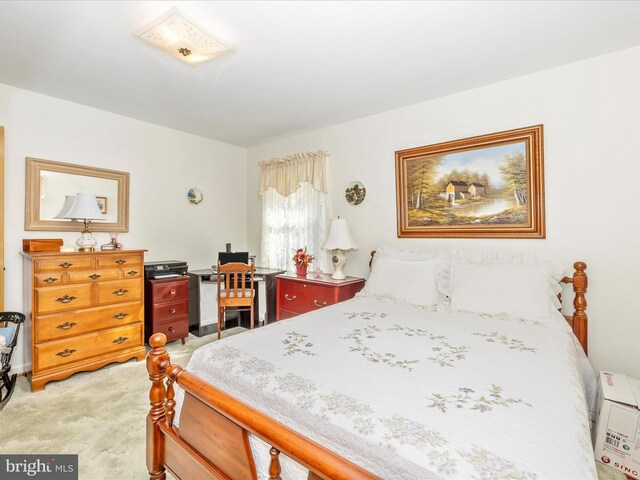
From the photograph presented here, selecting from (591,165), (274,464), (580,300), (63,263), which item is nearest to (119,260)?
(63,263)

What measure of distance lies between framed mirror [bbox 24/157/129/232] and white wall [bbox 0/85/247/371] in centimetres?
6

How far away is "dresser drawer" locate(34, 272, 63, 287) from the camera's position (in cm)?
255

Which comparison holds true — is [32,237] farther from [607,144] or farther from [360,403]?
[607,144]

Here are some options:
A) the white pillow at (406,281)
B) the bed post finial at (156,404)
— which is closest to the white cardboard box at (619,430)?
the white pillow at (406,281)

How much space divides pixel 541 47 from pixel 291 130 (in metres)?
2.62

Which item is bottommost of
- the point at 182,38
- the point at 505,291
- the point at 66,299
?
the point at 66,299

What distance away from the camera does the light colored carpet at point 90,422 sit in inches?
68.2

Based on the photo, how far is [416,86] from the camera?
2.75m

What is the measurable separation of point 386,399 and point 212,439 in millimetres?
643

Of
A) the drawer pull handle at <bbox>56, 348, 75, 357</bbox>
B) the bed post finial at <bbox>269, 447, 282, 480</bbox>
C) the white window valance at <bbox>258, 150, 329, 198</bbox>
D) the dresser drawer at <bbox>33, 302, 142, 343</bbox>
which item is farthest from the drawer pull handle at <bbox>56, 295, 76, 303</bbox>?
the bed post finial at <bbox>269, 447, 282, 480</bbox>

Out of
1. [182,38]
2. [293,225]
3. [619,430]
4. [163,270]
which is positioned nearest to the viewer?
[619,430]

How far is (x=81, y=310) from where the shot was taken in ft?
9.10

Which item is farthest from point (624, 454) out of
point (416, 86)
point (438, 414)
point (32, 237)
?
point (32, 237)

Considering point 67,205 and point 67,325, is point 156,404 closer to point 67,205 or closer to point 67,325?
point 67,325
